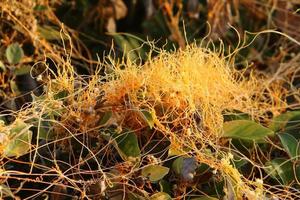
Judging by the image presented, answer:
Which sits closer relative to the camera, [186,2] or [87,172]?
[87,172]

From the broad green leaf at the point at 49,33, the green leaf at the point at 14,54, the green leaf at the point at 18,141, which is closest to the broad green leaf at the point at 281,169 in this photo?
the green leaf at the point at 18,141

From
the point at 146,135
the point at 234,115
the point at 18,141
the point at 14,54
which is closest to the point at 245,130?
the point at 234,115

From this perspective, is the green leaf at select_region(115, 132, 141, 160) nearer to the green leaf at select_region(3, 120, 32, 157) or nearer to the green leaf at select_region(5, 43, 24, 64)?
the green leaf at select_region(3, 120, 32, 157)

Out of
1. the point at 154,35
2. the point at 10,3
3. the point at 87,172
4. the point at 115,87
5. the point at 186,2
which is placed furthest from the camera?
the point at 186,2

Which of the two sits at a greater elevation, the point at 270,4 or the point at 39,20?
the point at 39,20

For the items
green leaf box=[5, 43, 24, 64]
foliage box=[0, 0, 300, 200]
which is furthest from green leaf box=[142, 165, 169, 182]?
green leaf box=[5, 43, 24, 64]

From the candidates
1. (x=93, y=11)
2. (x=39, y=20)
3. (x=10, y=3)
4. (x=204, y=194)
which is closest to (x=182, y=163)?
(x=204, y=194)

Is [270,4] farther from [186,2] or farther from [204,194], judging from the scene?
[204,194]
